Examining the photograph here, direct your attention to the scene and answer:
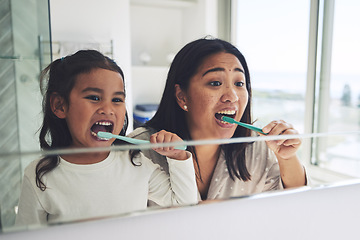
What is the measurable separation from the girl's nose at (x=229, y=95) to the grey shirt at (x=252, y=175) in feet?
0.29

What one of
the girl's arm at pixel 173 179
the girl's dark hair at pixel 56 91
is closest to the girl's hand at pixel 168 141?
the girl's arm at pixel 173 179

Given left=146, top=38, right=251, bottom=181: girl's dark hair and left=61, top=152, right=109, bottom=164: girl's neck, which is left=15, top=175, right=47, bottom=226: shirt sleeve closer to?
left=61, top=152, right=109, bottom=164: girl's neck

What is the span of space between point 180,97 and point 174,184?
0.13 metres

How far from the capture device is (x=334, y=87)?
0.59 metres

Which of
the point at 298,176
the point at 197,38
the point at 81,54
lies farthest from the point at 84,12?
the point at 298,176

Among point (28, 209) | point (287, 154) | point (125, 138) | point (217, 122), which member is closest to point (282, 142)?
point (287, 154)

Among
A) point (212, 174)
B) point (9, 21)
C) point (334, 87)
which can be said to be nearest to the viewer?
point (9, 21)

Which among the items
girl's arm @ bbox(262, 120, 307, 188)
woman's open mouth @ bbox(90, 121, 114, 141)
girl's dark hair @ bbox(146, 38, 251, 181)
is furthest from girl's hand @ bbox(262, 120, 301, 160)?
woman's open mouth @ bbox(90, 121, 114, 141)

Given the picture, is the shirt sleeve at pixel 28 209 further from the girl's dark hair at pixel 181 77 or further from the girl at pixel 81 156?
the girl's dark hair at pixel 181 77

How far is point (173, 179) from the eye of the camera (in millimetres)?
448

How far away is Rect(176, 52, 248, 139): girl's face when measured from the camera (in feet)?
1.50

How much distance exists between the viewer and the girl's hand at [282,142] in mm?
514

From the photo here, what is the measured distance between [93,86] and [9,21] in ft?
0.41

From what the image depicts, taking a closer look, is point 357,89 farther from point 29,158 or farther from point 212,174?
point 29,158
